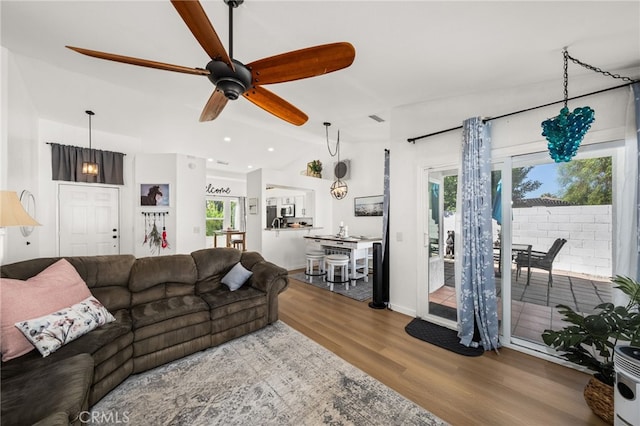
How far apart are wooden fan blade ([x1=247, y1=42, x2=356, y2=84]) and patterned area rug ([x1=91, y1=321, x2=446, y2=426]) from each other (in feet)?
7.61

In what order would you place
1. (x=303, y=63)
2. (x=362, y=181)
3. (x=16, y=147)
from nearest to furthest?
(x=303, y=63) < (x=16, y=147) < (x=362, y=181)

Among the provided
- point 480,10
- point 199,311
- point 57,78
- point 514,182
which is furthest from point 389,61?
point 57,78

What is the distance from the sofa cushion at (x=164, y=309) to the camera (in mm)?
2121

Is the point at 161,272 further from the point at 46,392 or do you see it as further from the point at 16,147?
the point at 16,147

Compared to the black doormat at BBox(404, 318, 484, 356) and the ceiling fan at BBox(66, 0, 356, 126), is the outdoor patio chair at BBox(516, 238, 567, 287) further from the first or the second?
the ceiling fan at BBox(66, 0, 356, 126)

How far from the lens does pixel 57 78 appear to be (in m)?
3.31

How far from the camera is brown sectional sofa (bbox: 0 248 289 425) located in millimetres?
1232

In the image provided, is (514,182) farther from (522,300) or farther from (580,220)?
(522,300)

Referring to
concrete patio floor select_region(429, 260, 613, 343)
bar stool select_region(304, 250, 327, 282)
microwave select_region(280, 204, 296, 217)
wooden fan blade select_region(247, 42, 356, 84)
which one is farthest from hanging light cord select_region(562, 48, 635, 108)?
microwave select_region(280, 204, 296, 217)

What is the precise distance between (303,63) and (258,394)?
2385mm

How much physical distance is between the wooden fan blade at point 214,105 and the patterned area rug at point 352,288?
338cm

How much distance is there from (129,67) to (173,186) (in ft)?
8.76

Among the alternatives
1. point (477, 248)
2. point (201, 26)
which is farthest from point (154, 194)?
point (477, 248)

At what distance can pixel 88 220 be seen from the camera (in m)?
4.58
